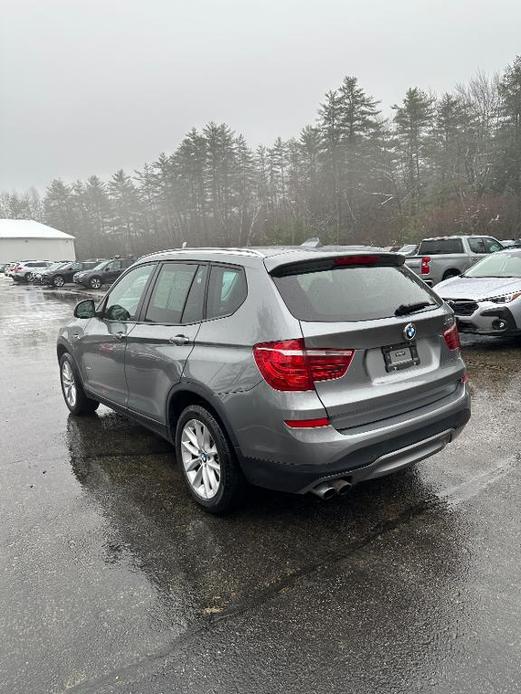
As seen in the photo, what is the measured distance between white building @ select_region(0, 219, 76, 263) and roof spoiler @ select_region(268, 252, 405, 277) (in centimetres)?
6881

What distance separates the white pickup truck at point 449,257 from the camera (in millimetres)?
15539

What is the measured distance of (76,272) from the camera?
3409 centimetres

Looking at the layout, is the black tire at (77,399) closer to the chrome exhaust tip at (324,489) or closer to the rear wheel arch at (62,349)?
the rear wheel arch at (62,349)

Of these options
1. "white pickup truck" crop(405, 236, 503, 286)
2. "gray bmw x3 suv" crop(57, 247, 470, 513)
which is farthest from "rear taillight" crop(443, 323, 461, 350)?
"white pickup truck" crop(405, 236, 503, 286)

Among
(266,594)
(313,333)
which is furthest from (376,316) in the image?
(266,594)

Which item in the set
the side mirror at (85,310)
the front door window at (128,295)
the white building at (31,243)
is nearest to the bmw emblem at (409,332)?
the front door window at (128,295)

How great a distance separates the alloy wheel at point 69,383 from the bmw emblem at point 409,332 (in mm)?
3846

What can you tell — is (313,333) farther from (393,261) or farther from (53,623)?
(53,623)

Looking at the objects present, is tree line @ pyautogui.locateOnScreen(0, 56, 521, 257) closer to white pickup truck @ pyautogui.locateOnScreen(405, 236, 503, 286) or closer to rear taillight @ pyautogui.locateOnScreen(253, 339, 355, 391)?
white pickup truck @ pyautogui.locateOnScreen(405, 236, 503, 286)

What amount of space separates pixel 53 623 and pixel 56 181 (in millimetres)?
92309

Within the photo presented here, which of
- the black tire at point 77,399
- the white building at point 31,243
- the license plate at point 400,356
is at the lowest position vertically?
the black tire at point 77,399

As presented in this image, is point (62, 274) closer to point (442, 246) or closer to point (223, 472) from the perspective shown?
point (442, 246)

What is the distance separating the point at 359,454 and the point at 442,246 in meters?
14.7

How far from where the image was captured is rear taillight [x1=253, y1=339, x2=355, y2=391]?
2814mm
